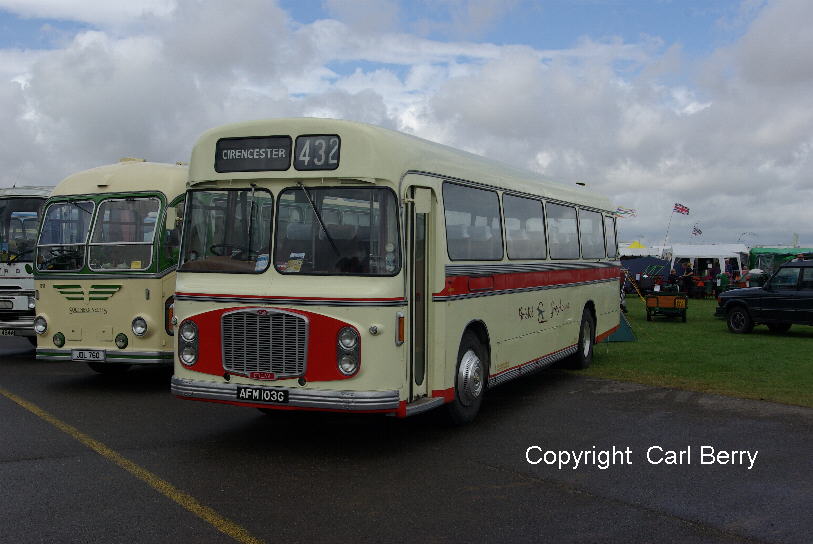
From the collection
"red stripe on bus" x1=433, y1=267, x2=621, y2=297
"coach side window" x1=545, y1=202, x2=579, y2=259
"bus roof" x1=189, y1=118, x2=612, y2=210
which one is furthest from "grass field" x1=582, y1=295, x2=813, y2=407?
"bus roof" x1=189, y1=118, x2=612, y2=210

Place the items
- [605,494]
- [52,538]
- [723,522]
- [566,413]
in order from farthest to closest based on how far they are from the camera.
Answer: [566,413] < [605,494] < [723,522] < [52,538]

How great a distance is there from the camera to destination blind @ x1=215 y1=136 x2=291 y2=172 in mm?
7840

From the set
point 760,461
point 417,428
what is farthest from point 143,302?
point 760,461

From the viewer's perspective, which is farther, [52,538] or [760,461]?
[760,461]

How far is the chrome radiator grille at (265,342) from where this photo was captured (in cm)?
748

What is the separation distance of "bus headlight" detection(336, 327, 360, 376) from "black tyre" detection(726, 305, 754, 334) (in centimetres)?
1649

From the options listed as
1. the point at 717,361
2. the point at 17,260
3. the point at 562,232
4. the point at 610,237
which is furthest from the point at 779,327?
the point at 17,260

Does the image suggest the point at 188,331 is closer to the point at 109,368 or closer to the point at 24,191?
the point at 109,368

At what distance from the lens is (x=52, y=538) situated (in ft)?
17.6

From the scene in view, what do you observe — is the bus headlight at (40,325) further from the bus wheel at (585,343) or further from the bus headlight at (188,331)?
the bus wheel at (585,343)

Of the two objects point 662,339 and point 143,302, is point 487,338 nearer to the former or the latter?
point 143,302

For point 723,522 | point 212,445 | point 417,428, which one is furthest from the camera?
point 417,428

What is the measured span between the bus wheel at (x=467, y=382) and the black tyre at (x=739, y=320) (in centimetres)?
1414

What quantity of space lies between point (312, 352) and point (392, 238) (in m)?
1.26
